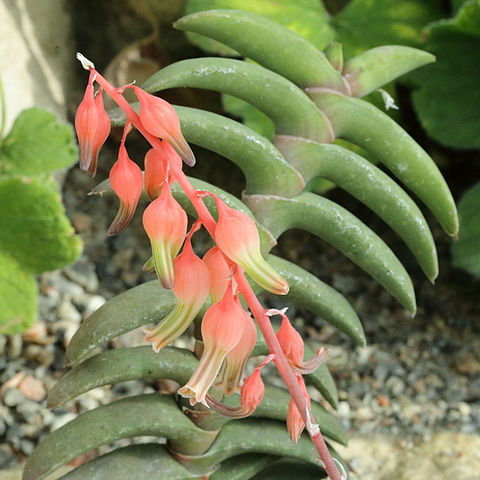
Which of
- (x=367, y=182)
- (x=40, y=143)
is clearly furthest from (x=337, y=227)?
(x=40, y=143)

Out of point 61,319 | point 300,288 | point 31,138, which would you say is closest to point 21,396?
point 61,319

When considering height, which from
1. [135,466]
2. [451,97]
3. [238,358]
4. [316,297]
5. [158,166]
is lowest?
[451,97]

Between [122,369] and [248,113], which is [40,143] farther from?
[122,369]

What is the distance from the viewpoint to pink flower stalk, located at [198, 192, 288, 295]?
0.46 meters

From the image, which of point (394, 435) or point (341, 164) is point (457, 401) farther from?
point (341, 164)

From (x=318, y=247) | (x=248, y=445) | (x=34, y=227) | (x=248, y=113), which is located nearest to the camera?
(x=248, y=445)

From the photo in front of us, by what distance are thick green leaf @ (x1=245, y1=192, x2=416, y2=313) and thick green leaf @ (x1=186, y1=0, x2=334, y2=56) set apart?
59 cm

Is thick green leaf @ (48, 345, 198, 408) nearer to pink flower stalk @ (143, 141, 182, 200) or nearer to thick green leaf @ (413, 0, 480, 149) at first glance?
pink flower stalk @ (143, 141, 182, 200)

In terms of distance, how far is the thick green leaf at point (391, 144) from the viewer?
71cm

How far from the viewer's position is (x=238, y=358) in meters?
0.51

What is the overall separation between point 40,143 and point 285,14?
1.33 ft

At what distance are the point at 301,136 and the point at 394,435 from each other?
1.92 feet

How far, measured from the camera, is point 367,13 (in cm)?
136

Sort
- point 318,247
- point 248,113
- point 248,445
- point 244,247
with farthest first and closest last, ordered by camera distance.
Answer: point 318,247 < point 248,113 < point 248,445 < point 244,247
